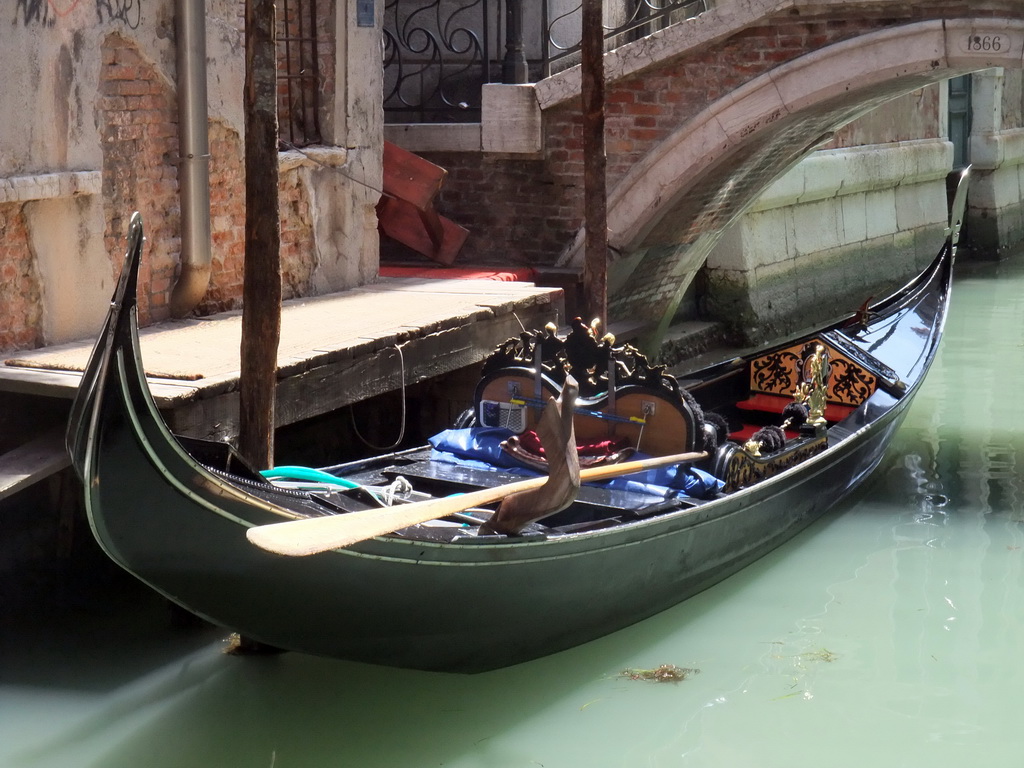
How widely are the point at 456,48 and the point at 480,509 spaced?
3866mm

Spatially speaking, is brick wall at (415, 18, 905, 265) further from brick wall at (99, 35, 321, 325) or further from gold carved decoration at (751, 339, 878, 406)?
brick wall at (99, 35, 321, 325)

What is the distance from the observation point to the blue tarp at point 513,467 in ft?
12.3

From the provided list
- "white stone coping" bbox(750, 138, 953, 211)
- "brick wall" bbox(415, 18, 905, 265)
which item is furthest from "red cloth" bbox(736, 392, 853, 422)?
"white stone coping" bbox(750, 138, 953, 211)

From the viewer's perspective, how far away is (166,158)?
4379mm

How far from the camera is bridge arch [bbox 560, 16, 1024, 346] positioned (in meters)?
5.33

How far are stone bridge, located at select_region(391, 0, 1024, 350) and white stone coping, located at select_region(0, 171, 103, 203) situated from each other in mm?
2583

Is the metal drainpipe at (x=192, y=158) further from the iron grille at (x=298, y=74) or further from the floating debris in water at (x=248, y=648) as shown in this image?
the floating debris in water at (x=248, y=648)

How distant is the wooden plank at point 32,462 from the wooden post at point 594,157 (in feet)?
7.38

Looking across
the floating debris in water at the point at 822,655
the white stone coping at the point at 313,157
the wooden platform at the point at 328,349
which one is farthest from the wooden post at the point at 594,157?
the floating debris in water at the point at 822,655

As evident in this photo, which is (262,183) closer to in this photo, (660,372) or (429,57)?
(660,372)

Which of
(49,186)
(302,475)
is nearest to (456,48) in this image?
(49,186)

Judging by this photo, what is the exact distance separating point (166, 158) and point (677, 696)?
2.31m

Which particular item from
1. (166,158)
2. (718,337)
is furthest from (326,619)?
(718,337)

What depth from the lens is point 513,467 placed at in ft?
12.6
